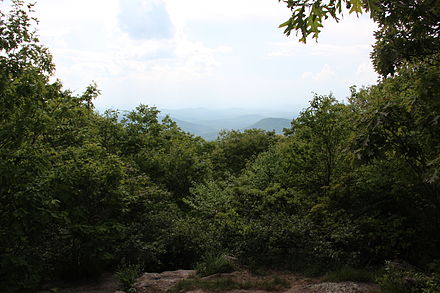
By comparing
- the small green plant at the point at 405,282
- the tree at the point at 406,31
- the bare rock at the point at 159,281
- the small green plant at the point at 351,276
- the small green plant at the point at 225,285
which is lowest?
the bare rock at the point at 159,281

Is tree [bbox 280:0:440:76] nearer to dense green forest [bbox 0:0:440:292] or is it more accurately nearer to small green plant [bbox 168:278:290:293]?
dense green forest [bbox 0:0:440:292]

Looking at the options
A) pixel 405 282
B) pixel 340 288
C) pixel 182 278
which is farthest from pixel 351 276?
pixel 182 278

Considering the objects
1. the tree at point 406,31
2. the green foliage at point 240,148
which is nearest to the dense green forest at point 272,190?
the tree at point 406,31

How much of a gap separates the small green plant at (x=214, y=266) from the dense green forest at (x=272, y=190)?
0.32 meters

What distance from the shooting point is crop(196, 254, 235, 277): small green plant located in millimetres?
8625

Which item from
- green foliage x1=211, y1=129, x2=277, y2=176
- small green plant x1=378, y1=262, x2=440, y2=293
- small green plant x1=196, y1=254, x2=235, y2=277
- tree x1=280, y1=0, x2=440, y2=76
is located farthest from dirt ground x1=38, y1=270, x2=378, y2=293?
green foliage x1=211, y1=129, x2=277, y2=176

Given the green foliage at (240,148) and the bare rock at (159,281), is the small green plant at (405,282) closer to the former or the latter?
the bare rock at (159,281)

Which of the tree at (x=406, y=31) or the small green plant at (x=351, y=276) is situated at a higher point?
the tree at (x=406, y=31)

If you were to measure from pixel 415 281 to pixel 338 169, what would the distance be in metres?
4.97

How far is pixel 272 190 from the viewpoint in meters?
11.8

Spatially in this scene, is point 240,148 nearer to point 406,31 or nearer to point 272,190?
point 272,190

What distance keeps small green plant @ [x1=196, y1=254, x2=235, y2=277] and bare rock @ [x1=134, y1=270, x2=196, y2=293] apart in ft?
0.84

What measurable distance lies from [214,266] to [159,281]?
1501 millimetres

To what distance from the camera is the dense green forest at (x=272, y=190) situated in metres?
6.09
